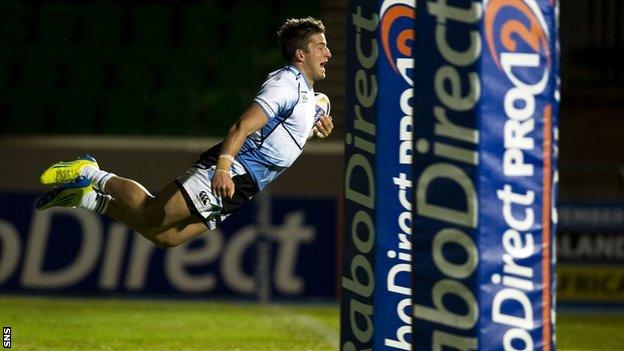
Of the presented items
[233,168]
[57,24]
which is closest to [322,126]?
[233,168]

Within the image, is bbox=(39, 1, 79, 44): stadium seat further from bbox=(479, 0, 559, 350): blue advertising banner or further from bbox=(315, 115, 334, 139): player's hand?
bbox=(479, 0, 559, 350): blue advertising banner

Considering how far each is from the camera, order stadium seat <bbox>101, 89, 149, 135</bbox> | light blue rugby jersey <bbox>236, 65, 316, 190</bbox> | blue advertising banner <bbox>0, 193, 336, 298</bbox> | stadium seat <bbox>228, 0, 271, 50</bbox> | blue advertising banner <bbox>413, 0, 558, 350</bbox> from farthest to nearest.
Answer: stadium seat <bbox>228, 0, 271, 50</bbox> < stadium seat <bbox>101, 89, 149, 135</bbox> < blue advertising banner <bbox>0, 193, 336, 298</bbox> < light blue rugby jersey <bbox>236, 65, 316, 190</bbox> < blue advertising banner <bbox>413, 0, 558, 350</bbox>

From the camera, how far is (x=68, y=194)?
319 inches

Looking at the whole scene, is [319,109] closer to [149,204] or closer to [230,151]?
[230,151]

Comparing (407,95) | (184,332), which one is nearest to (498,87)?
(407,95)

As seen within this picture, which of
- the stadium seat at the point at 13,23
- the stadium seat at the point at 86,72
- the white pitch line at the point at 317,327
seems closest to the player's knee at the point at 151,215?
the white pitch line at the point at 317,327

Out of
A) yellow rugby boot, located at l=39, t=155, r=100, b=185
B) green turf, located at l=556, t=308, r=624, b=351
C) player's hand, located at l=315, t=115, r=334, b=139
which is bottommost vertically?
green turf, located at l=556, t=308, r=624, b=351

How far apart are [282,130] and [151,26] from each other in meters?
11.1

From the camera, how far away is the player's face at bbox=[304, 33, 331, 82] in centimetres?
738

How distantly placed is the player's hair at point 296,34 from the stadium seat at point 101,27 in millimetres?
10912

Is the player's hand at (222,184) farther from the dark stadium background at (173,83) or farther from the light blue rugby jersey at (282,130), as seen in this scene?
the dark stadium background at (173,83)

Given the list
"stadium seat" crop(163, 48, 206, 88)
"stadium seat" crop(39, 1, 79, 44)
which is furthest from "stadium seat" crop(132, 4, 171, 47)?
"stadium seat" crop(39, 1, 79, 44)

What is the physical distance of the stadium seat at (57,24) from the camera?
59.6ft

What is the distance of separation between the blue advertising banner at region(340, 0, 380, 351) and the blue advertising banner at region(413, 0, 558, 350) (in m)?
1.20
